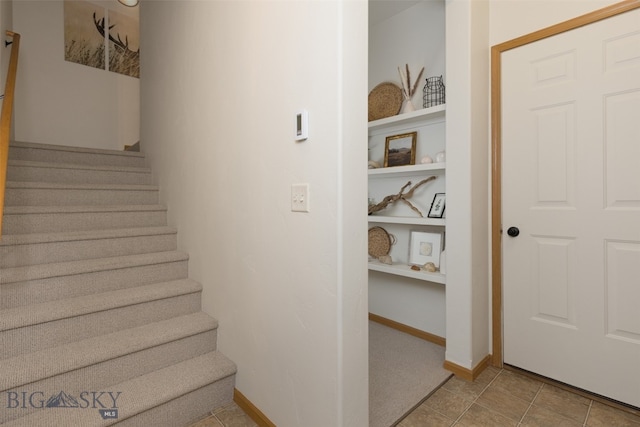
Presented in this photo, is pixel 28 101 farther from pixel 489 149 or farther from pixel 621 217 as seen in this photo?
pixel 621 217

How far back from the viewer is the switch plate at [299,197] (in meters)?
1.29

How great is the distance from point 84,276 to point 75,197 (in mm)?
829

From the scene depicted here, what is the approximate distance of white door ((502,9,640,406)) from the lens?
164cm

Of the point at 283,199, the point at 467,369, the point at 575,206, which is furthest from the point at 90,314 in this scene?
the point at 575,206

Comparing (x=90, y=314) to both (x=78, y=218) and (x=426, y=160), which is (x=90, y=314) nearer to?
(x=78, y=218)

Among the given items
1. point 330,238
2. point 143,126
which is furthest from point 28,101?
point 330,238

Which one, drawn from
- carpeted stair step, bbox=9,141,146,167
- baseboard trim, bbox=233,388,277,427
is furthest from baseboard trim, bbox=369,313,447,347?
carpeted stair step, bbox=9,141,146,167

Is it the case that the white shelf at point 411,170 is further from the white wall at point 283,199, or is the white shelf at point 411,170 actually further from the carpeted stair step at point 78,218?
the carpeted stair step at point 78,218

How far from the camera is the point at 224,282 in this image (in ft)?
6.02

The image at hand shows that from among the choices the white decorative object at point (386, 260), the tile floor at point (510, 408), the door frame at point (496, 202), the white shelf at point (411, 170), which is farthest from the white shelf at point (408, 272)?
the white shelf at point (411, 170)

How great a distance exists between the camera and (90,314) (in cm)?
165

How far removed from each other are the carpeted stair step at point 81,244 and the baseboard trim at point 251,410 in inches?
45.3

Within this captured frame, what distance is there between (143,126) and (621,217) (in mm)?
3665

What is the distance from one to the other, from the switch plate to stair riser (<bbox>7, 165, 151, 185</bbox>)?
82.1 inches
